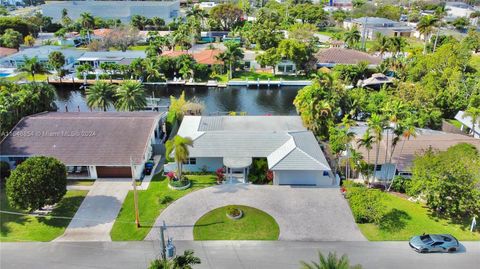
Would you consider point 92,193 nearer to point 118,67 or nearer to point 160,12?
point 118,67

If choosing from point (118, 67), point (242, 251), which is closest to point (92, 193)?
point (242, 251)

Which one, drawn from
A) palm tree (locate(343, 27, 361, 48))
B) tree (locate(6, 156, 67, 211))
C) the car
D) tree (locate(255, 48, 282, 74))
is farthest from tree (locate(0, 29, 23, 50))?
the car

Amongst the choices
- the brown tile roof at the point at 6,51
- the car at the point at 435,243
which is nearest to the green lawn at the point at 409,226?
the car at the point at 435,243

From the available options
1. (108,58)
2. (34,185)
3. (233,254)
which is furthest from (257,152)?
(108,58)

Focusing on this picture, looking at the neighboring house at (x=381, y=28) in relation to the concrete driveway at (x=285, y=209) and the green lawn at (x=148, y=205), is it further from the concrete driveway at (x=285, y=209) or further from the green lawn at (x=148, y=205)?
the green lawn at (x=148, y=205)

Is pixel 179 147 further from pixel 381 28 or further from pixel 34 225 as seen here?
pixel 381 28
